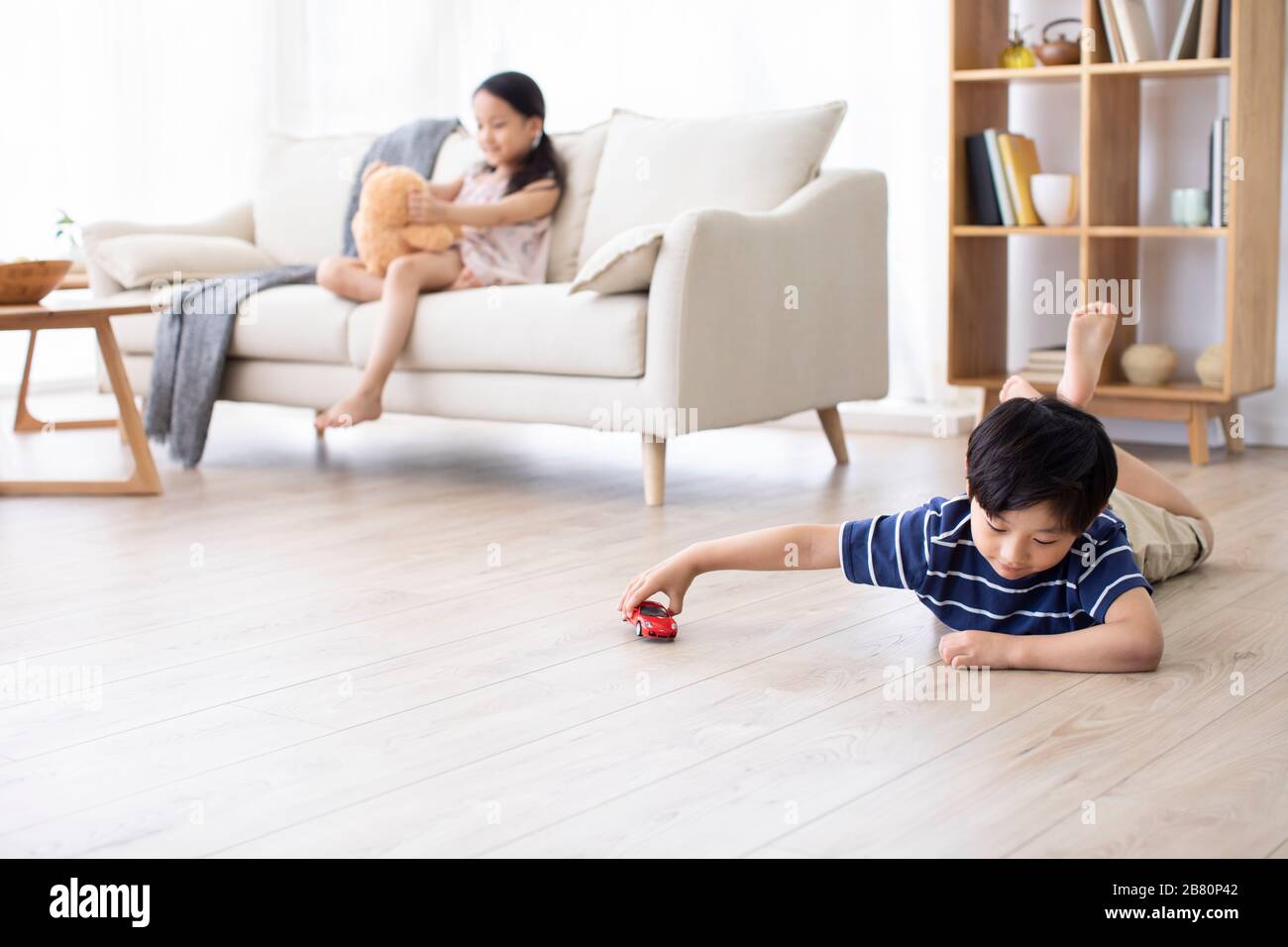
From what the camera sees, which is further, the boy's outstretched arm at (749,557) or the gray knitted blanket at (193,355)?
the gray knitted blanket at (193,355)

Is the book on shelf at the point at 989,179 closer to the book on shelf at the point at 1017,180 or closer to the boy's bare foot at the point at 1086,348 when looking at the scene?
the book on shelf at the point at 1017,180

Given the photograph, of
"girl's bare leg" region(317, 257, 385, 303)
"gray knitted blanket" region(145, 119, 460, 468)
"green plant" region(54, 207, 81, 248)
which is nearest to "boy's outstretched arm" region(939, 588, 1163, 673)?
"girl's bare leg" region(317, 257, 385, 303)

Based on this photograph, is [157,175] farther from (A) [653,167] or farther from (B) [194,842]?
(B) [194,842]

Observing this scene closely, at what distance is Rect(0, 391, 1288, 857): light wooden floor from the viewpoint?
1.34 meters

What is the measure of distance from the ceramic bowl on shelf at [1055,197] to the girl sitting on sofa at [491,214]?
117cm

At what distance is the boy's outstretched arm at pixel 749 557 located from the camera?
6.31 ft

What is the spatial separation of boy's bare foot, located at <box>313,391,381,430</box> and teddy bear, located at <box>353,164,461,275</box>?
0.37 m

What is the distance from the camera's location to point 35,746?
1.59 metres

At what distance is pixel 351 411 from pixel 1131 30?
1991 millimetres

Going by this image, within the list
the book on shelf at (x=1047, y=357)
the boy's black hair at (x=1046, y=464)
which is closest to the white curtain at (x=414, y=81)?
the book on shelf at (x=1047, y=357)

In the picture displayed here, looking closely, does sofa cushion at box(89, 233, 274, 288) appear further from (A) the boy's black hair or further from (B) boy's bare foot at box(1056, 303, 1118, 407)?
(A) the boy's black hair

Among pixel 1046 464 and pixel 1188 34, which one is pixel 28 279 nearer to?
pixel 1046 464

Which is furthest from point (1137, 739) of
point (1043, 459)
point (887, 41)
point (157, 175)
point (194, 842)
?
point (157, 175)

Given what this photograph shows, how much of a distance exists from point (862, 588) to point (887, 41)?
246 cm
